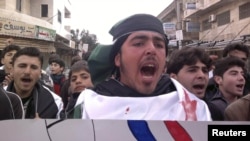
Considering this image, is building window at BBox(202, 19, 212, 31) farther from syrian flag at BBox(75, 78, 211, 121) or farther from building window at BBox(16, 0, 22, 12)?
syrian flag at BBox(75, 78, 211, 121)

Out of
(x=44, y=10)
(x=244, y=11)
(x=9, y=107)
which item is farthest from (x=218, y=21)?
(x=9, y=107)

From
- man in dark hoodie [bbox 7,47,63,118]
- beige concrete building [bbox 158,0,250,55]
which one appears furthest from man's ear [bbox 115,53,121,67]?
beige concrete building [bbox 158,0,250,55]

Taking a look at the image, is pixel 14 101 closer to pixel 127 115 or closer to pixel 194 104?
pixel 127 115

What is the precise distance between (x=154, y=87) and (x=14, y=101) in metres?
1.01

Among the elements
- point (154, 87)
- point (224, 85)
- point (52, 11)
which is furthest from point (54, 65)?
point (52, 11)

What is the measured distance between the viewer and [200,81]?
2861 millimetres

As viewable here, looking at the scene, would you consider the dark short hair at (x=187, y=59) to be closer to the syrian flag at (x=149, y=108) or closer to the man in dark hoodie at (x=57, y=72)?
the syrian flag at (x=149, y=108)

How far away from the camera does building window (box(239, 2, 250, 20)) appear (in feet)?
68.2

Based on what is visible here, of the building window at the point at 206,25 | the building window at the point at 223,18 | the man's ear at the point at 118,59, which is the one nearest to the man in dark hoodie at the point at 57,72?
the man's ear at the point at 118,59

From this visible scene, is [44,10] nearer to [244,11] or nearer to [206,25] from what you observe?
[206,25]

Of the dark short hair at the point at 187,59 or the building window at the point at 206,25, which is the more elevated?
the building window at the point at 206,25

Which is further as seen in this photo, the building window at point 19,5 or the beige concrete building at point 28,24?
the building window at point 19,5

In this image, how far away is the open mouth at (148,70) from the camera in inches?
73.2

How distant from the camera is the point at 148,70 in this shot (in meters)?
1.88
